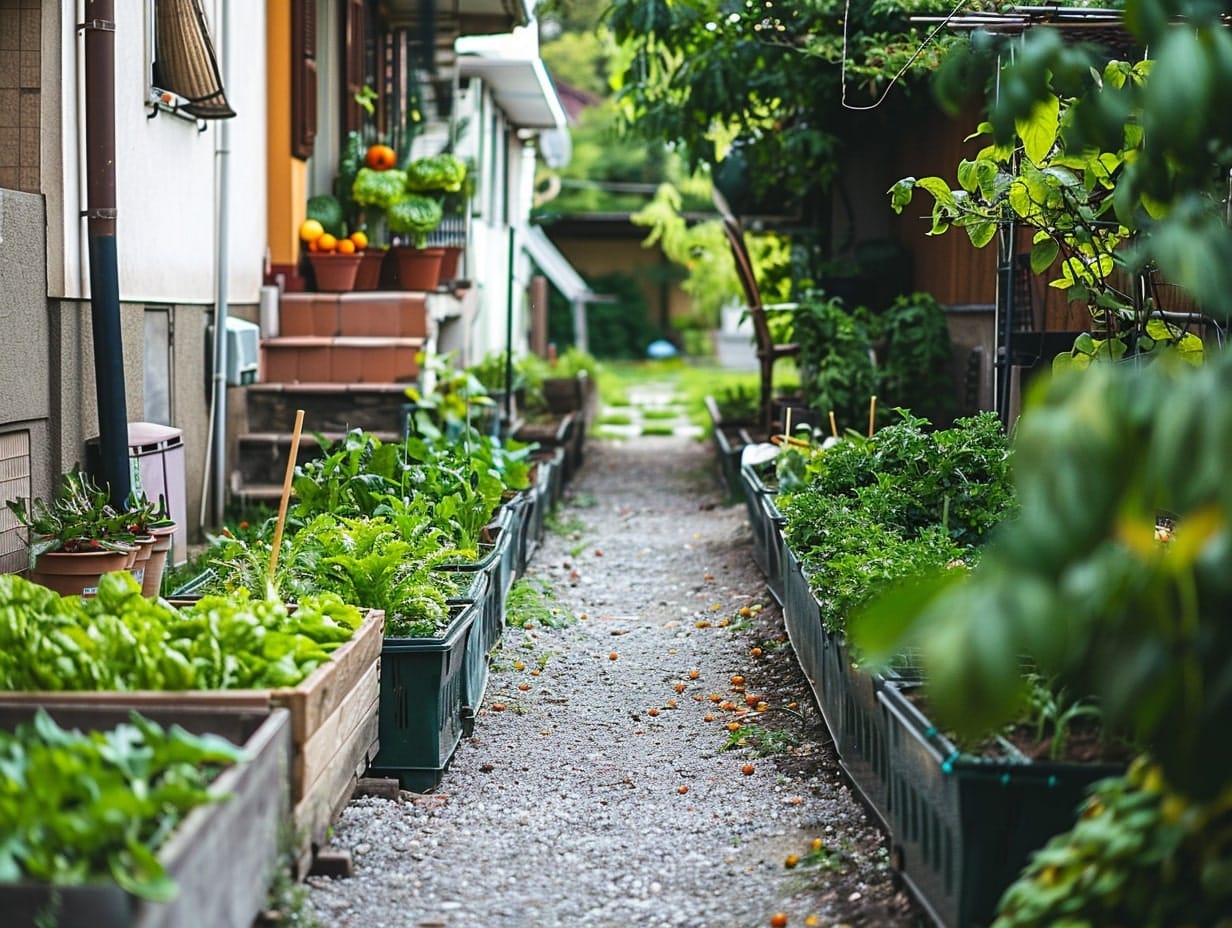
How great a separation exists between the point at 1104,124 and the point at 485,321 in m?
13.3

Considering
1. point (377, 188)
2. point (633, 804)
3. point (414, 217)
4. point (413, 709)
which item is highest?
point (377, 188)

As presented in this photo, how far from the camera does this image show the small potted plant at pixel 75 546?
5.41 m

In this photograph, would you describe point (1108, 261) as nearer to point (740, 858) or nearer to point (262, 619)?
point (740, 858)

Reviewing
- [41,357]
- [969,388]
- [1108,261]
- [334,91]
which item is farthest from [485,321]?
[1108,261]

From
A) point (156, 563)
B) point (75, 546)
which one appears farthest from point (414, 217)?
point (75, 546)

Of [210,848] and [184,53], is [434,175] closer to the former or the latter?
[184,53]

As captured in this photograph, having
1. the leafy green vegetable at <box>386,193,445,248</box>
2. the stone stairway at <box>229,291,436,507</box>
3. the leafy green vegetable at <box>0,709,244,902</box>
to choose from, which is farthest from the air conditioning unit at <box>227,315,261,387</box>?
the leafy green vegetable at <box>0,709,244,902</box>

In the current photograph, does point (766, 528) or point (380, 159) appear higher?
point (380, 159)

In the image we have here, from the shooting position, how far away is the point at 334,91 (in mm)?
11688

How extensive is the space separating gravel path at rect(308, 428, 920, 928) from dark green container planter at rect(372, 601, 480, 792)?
0.10m

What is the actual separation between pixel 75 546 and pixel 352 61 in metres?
7.06

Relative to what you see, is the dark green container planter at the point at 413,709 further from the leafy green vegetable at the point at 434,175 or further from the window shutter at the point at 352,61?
the window shutter at the point at 352,61

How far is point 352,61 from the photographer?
11.6m

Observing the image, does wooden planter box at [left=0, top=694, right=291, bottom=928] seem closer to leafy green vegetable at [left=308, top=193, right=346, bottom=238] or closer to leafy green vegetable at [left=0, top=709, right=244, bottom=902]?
leafy green vegetable at [left=0, top=709, right=244, bottom=902]
